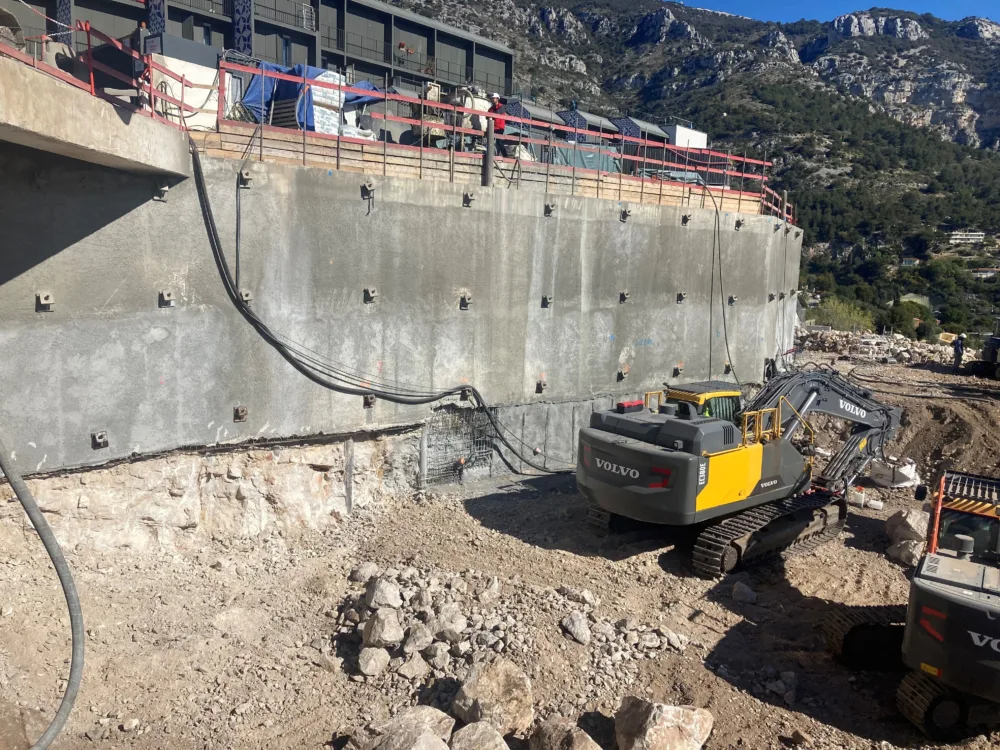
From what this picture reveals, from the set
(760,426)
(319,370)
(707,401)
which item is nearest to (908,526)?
(760,426)

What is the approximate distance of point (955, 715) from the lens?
6.92 meters

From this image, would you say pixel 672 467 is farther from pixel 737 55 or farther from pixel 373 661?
pixel 737 55

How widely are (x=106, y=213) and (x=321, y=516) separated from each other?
529cm

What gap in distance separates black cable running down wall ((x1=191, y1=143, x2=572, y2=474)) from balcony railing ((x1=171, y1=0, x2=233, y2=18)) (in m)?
22.1

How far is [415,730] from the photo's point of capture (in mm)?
6457

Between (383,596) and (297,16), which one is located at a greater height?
(297,16)

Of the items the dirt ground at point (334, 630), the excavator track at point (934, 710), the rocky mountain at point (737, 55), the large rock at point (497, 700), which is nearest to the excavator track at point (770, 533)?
the dirt ground at point (334, 630)

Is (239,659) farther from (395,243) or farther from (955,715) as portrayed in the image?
(955,715)

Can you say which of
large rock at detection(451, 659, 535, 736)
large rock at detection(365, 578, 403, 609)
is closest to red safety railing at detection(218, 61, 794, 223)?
large rock at detection(365, 578, 403, 609)

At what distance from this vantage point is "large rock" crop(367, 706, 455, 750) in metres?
6.28

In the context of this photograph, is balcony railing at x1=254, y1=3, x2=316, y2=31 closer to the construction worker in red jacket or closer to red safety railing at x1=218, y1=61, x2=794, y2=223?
the construction worker in red jacket

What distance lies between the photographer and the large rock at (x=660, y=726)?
626cm

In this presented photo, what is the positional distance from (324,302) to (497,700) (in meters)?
6.66

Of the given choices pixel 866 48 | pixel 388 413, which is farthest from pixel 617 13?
pixel 388 413
